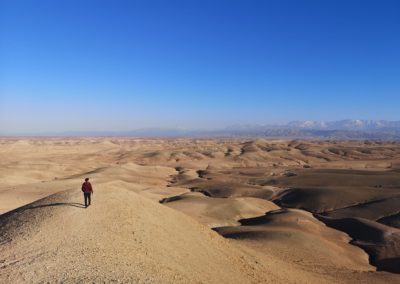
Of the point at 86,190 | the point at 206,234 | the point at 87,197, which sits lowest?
the point at 206,234

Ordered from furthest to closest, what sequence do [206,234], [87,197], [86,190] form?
[206,234]
[87,197]
[86,190]

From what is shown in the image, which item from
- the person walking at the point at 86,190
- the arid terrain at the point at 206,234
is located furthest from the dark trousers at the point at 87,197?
the arid terrain at the point at 206,234

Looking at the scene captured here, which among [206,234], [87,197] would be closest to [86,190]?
[87,197]

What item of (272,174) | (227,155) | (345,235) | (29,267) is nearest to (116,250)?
(29,267)

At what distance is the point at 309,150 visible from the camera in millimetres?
97688

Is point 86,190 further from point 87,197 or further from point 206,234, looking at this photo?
point 206,234

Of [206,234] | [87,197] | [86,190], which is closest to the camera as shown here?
→ [86,190]

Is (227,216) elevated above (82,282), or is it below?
below

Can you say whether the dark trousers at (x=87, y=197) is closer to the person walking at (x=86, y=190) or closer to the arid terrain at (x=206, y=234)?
the person walking at (x=86, y=190)

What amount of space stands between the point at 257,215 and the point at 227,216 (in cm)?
288

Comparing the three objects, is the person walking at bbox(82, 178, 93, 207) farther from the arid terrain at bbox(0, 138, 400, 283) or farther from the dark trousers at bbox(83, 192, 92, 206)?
the arid terrain at bbox(0, 138, 400, 283)

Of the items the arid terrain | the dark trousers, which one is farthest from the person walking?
the arid terrain

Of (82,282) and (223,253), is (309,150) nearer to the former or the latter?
(223,253)

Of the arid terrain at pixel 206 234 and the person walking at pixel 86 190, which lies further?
the person walking at pixel 86 190
